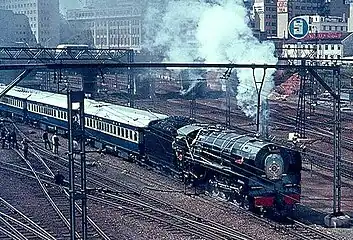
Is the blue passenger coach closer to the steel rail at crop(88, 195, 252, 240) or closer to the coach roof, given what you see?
the coach roof

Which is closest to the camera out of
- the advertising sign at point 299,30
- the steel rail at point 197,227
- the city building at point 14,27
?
the steel rail at point 197,227

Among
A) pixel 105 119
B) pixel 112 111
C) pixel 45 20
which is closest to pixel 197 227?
pixel 105 119

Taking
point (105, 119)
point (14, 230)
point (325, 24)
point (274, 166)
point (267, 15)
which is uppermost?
point (267, 15)

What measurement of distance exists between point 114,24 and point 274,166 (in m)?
53.4

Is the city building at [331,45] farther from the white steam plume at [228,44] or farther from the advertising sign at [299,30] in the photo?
the white steam plume at [228,44]

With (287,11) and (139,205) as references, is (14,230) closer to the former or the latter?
(139,205)

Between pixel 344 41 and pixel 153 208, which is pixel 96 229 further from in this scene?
pixel 344 41

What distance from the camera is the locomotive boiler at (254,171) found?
15.3m

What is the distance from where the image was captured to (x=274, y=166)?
50.2 feet

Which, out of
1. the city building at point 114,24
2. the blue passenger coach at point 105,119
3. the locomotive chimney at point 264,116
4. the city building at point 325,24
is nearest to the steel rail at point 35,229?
the blue passenger coach at point 105,119

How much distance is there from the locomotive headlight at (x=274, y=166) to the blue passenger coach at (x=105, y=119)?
6.60 meters

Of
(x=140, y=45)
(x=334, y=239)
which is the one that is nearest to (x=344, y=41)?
(x=140, y=45)

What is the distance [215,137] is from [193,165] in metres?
1.23

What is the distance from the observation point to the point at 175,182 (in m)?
19.4
